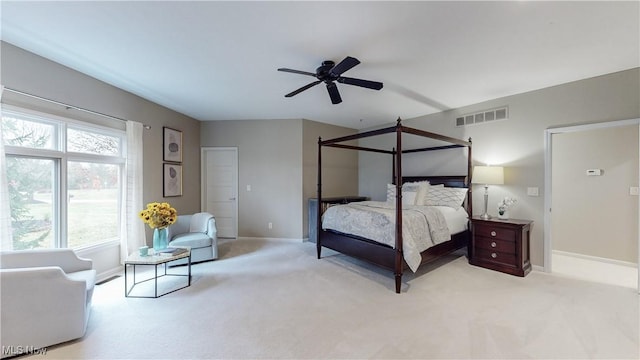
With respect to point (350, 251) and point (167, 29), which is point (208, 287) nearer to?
point (350, 251)

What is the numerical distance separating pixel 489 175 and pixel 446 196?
70 cm

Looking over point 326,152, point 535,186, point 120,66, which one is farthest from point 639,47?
point 120,66

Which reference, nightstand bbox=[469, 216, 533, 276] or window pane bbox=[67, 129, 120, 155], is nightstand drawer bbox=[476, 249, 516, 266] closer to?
nightstand bbox=[469, 216, 533, 276]

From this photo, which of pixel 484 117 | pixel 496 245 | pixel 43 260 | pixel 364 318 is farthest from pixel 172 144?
pixel 496 245

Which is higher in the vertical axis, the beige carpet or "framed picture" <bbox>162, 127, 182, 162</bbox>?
"framed picture" <bbox>162, 127, 182, 162</bbox>

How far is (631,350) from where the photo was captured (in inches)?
74.6

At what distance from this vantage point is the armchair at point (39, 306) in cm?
178

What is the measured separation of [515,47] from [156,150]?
5.06m

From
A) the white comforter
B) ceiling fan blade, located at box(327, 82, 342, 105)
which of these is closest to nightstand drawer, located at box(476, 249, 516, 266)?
the white comforter

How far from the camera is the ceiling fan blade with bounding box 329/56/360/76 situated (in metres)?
2.24

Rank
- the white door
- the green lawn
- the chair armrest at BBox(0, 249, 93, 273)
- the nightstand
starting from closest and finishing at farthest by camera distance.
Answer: the chair armrest at BBox(0, 249, 93, 273)
the green lawn
the nightstand
the white door

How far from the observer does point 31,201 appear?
8.87 feet

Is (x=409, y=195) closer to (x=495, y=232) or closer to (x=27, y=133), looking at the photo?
(x=495, y=232)

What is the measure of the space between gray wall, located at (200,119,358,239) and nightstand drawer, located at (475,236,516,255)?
3.15 meters
